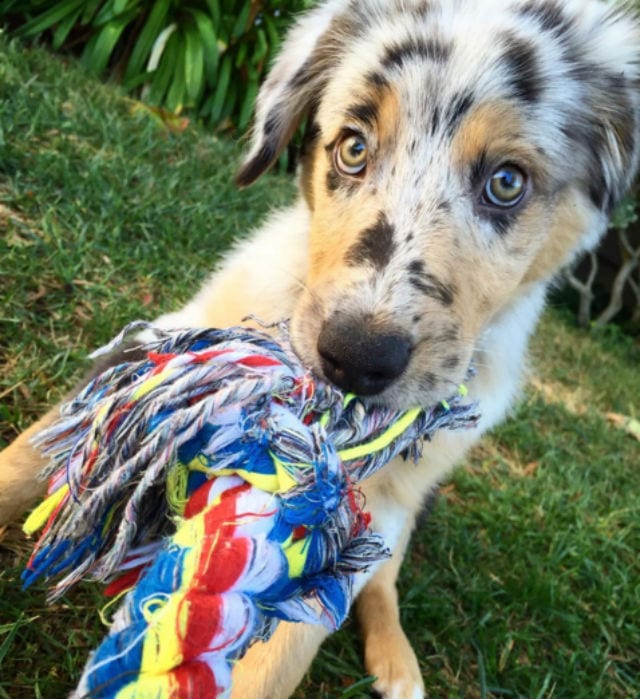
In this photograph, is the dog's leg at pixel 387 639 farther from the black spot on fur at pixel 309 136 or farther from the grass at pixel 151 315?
the black spot on fur at pixel 309 136

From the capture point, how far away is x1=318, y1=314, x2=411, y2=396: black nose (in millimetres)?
1289

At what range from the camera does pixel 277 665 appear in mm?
1608

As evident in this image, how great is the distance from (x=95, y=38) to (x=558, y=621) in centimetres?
509

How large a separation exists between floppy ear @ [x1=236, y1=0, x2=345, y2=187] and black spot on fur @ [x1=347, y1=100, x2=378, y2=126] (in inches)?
11.9

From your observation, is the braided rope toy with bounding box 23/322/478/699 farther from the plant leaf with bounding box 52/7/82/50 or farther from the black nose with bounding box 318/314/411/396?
the plant leaf with bounding box 52/7/82/50

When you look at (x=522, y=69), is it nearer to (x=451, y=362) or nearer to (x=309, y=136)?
(x=309, y=136)

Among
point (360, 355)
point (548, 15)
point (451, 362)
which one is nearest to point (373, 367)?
point (360, 355)

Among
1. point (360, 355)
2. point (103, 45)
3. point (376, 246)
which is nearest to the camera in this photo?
point (360, 355)

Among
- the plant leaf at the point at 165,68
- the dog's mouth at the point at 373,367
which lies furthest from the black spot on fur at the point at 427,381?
the plant leaf at the point at 165,68

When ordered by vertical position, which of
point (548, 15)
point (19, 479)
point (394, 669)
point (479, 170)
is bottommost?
point (394, 669)

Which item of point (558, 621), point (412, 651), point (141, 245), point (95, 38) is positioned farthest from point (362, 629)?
point (95, 38)

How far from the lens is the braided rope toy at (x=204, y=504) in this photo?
849 millimetres

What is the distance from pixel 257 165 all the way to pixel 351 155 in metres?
0.48

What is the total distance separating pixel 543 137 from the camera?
1.77m
